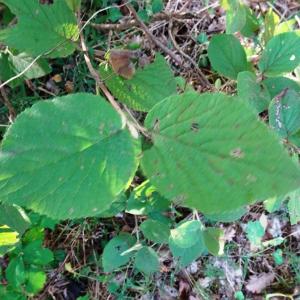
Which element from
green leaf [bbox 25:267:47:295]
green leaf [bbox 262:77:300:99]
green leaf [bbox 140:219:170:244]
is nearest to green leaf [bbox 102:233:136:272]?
green leaf [bbox 140:219:170:244]

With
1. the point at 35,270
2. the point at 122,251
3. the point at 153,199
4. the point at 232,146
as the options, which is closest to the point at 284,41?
the point at 153,199

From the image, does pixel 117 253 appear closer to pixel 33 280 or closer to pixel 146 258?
pixel 146 258

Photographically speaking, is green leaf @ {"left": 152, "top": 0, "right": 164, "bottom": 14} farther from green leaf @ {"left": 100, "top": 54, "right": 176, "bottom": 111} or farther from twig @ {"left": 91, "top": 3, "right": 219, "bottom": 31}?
green leaf @ {"left": 100, "top": 54, "right": 176, "bottom": 111}

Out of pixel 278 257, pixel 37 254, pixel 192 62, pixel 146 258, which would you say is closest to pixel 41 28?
pixel 192 62

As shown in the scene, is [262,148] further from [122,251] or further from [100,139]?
[122,251]

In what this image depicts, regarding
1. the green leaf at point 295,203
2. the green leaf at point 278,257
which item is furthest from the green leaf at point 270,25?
the green leaf at point 278,257

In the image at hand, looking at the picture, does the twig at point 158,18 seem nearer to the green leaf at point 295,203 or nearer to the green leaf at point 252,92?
the green leaf at point 252,92

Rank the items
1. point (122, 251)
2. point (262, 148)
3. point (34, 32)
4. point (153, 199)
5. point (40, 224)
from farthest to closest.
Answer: point (40, 224) < point (122, 251) < point (153, 199) < point (34, 32) < point (262, 148)
